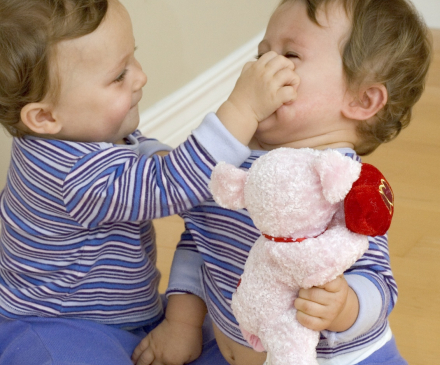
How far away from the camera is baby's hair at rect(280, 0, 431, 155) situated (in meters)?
0.81

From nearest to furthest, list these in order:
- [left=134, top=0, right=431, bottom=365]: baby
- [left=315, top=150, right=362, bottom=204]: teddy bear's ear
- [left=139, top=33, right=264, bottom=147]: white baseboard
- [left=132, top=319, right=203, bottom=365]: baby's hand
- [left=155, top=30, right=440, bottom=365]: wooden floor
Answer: [left=315, top=150, right=362, bottom=204]: teddy bear's ear < [left=134, top=0, right=431, bottom=365]: baby < [left=132, top=319, right=203, bottom=365]: baby's hand < [left=155, top=30, right=440, bottom=365]: wooden floor < [left=139, top=33, right=264, bottom=147]: white baseboard

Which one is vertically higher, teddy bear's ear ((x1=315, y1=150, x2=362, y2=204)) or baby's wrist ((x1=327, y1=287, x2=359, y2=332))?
teddy bear's ear ((x1=315, y1=150, x2=362, y2=204))

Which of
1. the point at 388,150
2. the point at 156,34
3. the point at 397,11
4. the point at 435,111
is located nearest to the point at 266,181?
the point at 397,11

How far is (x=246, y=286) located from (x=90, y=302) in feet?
1.24

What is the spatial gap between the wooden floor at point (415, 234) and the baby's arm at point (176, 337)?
0.40m

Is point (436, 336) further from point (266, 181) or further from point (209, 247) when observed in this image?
point (266, 181)

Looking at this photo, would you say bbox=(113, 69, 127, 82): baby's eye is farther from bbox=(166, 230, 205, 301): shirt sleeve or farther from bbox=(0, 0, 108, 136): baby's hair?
bbox=(166, 230, 205, 301): shirt sleeve

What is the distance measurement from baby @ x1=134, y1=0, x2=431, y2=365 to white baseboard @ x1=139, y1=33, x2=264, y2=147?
0.85m

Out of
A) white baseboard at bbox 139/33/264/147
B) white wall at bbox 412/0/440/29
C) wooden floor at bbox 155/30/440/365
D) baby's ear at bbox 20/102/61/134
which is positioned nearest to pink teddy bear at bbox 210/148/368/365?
baby's ear at bbox 20/102/61/134

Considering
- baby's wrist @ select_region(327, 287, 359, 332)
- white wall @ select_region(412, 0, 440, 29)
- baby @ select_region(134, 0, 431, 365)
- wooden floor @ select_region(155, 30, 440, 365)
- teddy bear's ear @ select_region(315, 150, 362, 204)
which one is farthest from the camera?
white wall @ select_region(412, 0, 440, 29)

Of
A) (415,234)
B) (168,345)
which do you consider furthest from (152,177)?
(415,234)

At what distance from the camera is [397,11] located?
848mm

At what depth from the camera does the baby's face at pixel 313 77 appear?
0.81 m

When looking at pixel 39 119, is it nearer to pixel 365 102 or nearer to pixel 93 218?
pixel 93 218
